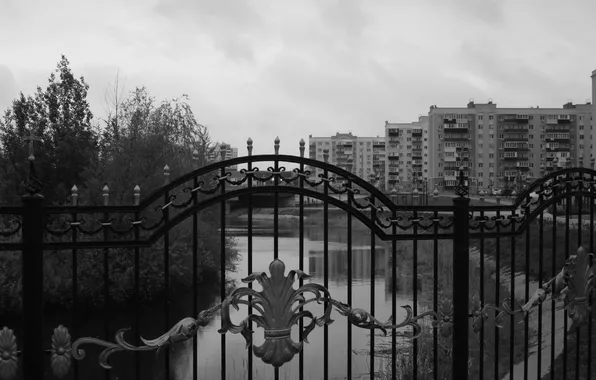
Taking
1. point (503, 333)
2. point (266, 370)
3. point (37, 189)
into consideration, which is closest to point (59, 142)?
point (266, 370)

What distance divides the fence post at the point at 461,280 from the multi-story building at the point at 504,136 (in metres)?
44.8

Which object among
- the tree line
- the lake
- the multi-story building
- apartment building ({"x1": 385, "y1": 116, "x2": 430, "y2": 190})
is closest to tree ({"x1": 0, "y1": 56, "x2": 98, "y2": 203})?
the tree line

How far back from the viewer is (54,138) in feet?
58.7

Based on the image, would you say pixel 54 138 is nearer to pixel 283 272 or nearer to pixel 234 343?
pixel 234 343

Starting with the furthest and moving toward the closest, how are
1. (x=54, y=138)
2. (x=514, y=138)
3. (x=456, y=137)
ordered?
(x=514, y=138) < (x=456, y=137) < (x=54, y=138)

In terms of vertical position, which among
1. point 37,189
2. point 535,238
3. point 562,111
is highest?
point 562,111

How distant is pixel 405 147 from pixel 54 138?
4642cm

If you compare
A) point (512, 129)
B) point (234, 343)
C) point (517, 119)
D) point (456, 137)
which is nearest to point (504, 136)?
point (512, 129)

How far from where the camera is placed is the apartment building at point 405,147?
59.3m

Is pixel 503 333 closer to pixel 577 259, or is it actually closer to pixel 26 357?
pixel 577 259

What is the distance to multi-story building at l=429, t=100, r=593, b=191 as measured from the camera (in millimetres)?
47656

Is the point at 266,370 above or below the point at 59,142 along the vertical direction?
→ below

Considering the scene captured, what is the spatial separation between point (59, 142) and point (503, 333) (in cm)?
1336

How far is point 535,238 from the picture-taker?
594 inches
